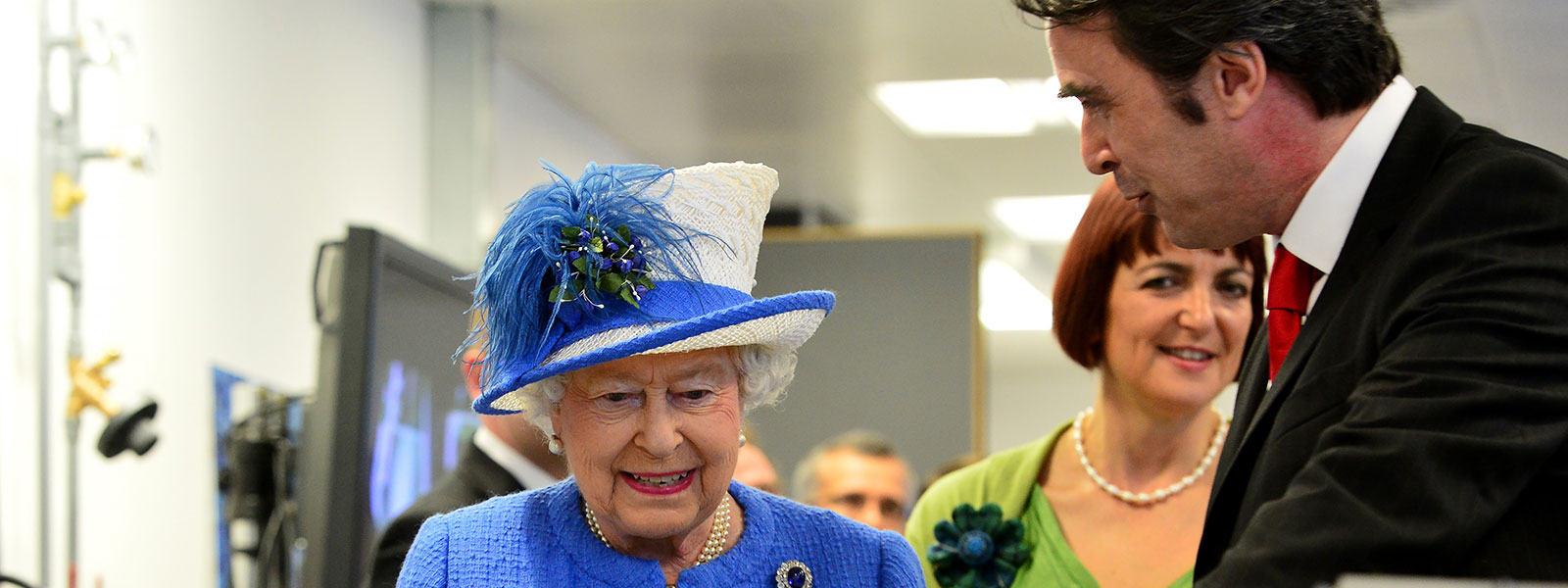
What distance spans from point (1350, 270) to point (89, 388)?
296cm

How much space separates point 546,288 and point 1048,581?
3.43ft

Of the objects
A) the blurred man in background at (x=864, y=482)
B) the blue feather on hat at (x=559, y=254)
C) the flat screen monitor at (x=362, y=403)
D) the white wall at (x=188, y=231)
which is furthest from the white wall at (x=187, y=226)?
the blue feather on hat at (x=559, y=254)

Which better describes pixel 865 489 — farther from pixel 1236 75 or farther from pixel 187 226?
pixel 1236 75

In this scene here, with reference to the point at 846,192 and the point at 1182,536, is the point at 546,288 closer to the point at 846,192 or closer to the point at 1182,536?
the point at 1182,536

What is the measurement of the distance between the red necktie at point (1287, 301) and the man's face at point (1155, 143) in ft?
0.17

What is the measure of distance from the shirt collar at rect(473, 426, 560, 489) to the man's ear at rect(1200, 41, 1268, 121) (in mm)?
1856

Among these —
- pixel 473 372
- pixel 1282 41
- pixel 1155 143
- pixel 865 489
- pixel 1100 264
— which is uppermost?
pixel 1282 41

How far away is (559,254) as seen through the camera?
5.48 feet

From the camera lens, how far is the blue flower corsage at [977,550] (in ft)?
7.98

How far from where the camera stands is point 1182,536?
7.91ft

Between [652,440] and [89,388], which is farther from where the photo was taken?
[89,388]

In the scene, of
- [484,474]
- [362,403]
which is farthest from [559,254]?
[362,403]

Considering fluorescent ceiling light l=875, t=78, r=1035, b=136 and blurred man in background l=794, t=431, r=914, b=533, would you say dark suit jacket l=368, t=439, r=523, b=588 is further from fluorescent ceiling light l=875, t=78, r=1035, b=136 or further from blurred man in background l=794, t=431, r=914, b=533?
fluorescent ceiling light l=875, t=78, r=1035, b=136

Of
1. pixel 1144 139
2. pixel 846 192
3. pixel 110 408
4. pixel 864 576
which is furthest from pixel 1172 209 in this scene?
pixel 846 192
